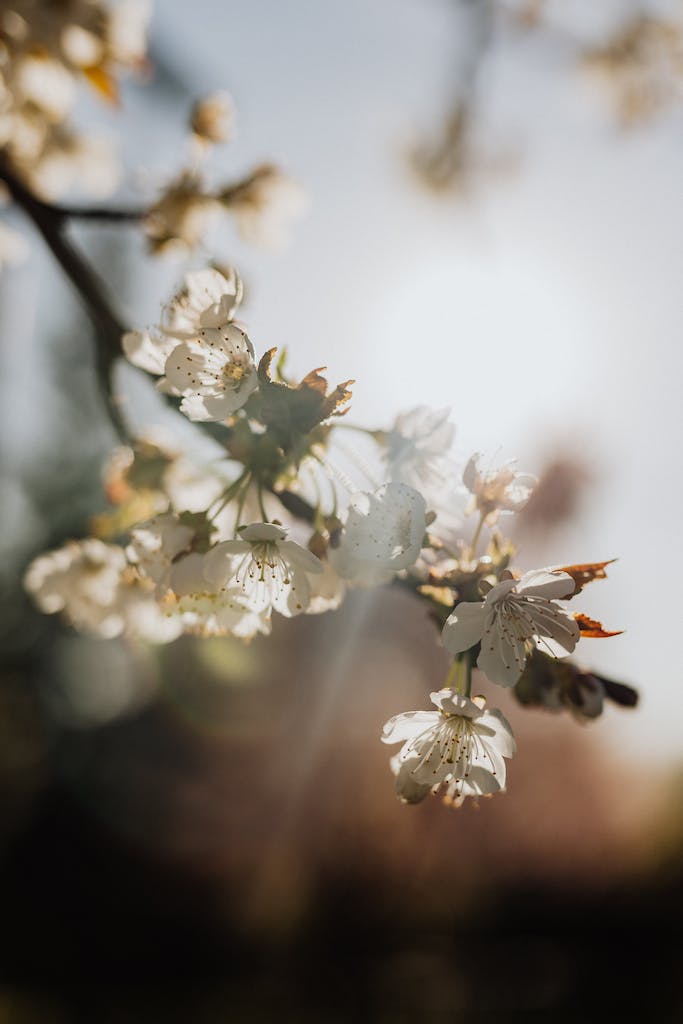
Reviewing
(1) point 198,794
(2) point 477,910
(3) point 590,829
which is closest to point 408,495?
(2) point 477,910

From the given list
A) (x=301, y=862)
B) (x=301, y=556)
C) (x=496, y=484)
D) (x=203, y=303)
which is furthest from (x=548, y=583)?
(x=301, y=862)

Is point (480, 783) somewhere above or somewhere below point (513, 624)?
below

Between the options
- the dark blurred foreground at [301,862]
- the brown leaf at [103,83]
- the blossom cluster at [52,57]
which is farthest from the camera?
the dark blurred foreground at [301,862]

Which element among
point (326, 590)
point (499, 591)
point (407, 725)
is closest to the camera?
point (499, 591)

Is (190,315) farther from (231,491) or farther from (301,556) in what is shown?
(301,556)

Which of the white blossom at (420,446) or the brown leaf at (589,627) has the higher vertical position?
the white blossom at (420,446)

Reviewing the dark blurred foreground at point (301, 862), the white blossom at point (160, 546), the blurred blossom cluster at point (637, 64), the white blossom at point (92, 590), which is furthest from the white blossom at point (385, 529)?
the dark blurred foreground at point (301, 862)

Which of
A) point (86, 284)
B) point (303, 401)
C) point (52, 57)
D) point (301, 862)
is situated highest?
point (301, 862)

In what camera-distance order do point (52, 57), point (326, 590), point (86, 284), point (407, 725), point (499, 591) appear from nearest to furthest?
point (499, 591)
point (407, 725)
point (326, 590)
point (86, 284)
point (52, 57)

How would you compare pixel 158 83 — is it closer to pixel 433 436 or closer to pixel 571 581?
pixel 433 436

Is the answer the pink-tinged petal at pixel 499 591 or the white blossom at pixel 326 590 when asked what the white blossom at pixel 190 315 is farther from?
the pink-tinged petal at pixel 499 591
